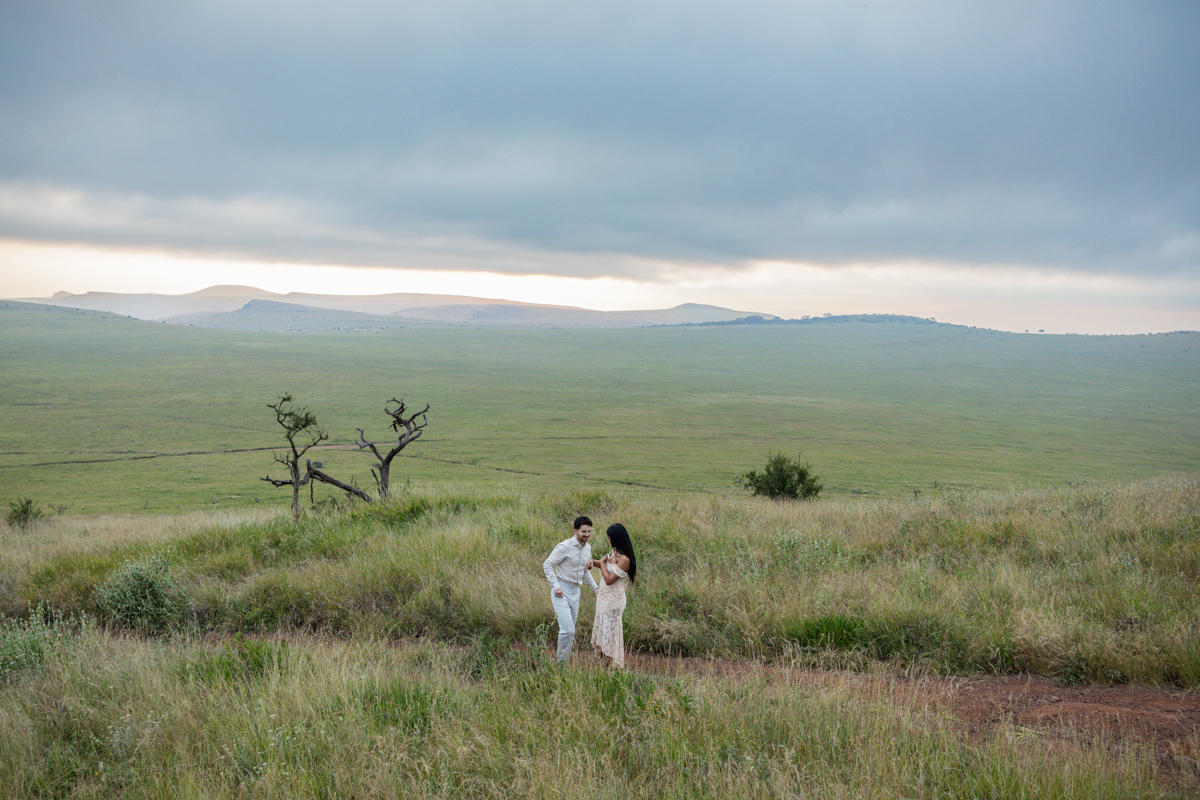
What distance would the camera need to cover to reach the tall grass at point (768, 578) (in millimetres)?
6520

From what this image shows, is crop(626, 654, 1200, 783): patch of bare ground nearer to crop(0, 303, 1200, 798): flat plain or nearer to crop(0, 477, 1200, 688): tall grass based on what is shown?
crop(0, 303, 1200, 798): flat plain

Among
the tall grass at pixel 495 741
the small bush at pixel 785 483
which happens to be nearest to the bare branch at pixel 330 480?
the tall grass at pixel 495 741

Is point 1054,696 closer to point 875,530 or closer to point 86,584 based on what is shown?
point 875,530

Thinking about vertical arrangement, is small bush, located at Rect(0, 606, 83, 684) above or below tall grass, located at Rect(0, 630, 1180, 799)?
below

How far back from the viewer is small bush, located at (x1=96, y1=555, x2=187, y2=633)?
Answer: 8391 millimetres

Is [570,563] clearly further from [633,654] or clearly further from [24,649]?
[24,649]

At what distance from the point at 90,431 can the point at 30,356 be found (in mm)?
86355

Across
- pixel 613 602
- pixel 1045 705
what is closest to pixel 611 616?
pixel 613 602

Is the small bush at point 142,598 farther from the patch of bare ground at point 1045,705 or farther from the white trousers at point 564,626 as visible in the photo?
the patch of bare ground at point 1045,705

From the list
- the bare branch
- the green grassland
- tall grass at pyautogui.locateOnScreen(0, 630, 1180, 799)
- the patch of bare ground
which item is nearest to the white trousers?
tall grass at pyautogui.locateOnScreen(0, 630, 1180, 799)

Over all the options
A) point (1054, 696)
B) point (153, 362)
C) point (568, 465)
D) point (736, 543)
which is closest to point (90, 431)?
point (568, 465)

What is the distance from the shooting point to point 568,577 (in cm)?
648

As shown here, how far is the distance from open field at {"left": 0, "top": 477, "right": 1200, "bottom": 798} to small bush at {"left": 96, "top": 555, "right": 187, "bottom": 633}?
0.04 meters

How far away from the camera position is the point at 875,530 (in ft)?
36.6
